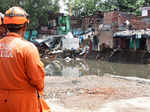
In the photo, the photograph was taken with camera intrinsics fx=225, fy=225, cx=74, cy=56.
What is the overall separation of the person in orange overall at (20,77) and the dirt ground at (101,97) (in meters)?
2.68

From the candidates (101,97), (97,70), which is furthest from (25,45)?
(97,70)

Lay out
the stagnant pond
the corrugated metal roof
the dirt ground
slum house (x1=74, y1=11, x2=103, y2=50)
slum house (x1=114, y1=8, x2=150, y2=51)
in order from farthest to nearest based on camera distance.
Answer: slum house (x1=74, y1=11, x2=103, y2=50) → slum house (x1=114, y1=8, x2=150, y2=51) → the corrugated metal roof → the stagnant pond → the dirt ground

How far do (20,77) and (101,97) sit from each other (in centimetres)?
444

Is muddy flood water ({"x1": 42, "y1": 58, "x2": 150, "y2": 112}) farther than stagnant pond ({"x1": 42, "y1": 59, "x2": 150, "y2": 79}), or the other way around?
stagnant pond ({"x1": 42, "y1": 59, "x2": 150, "y2": 79})

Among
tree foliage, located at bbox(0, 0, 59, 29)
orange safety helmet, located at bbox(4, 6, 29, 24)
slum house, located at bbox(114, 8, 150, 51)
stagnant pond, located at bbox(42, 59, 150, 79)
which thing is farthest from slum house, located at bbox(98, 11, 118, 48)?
orange safety helmet, located at bbox(4, 6, 29, 24)

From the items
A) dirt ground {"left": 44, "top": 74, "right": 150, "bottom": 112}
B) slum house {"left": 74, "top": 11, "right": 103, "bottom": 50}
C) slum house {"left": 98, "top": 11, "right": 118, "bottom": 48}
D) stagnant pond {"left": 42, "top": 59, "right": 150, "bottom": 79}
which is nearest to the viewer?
dirt ground {"left": 44, "top": 74, "right": 150, "bottom": 112}

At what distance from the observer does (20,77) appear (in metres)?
1.93

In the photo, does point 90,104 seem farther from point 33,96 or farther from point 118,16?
point 118,16

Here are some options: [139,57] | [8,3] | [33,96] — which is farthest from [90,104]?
[8,3]

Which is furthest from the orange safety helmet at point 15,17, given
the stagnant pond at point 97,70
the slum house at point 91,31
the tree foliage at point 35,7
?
the tree foliage at point 35,7

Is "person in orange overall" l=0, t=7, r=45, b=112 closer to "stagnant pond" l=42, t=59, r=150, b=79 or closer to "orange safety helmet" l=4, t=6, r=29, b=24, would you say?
"orange safety helmet" l=4, t=6, r=29, b=24

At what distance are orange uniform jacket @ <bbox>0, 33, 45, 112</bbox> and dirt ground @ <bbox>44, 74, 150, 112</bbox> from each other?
268 centimetres

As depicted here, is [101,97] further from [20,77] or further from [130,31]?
[130,31]

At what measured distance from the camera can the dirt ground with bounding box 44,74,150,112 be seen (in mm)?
4630
